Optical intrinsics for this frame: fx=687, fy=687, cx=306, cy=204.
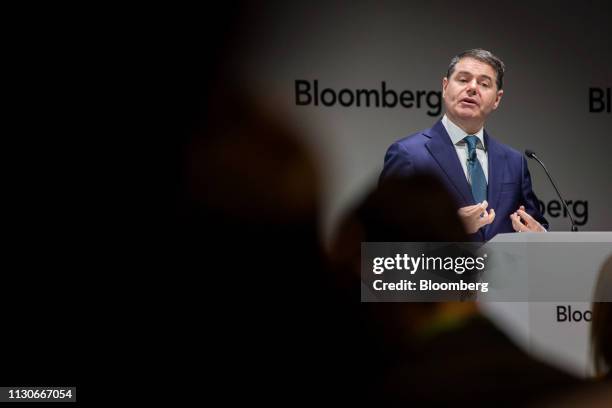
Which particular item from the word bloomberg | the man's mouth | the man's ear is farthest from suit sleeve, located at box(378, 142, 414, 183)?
the man's ear

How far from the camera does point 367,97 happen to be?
3113 mm

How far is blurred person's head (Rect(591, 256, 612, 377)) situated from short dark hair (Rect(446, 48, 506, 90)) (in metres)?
0.97

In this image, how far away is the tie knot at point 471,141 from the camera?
3.03 metres

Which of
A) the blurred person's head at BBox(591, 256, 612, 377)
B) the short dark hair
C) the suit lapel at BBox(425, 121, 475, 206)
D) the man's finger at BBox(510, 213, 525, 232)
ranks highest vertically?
the short dark hair

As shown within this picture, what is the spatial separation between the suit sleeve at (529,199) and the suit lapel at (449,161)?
270mm

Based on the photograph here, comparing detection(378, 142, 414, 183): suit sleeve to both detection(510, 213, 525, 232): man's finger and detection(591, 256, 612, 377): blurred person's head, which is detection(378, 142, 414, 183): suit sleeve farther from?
detection(591, 256, 612, 377): blurred person's head

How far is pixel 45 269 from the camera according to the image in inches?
117

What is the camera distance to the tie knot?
303 cm

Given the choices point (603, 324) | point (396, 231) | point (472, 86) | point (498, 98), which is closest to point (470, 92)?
point (472, 86)

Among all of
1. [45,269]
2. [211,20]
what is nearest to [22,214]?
[45,269]

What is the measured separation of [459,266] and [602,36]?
1327 mm

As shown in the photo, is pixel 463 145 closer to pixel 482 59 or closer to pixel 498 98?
pixel 498 98

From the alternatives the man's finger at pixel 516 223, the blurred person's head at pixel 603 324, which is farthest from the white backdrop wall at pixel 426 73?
the blurred person's head at pixel 603 324

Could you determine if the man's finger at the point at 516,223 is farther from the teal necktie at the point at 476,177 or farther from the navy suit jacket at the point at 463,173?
the teal necktie at the point at 476,177
